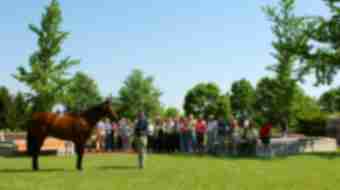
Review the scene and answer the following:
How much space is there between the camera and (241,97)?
85250mm

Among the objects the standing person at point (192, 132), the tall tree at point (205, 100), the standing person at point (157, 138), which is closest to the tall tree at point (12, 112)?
the standing person at point (157, 138)

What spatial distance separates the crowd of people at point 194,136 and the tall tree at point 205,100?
57282 mm

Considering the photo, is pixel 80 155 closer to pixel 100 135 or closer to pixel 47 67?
pixel 100 135

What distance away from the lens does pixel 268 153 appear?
75.2 ft

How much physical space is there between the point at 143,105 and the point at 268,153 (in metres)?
64.9

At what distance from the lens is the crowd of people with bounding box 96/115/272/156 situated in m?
24.5

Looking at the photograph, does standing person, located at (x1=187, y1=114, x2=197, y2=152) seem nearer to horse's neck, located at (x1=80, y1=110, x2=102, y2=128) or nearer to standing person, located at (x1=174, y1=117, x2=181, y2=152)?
standing person, located at (x1=174, y1=117, x2=181, y2=152)

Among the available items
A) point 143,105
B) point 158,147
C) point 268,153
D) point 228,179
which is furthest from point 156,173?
point 143,105

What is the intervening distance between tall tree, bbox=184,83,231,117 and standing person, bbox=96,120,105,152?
57.5 m

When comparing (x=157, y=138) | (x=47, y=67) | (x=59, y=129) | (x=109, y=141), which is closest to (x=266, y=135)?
(x=157, y=138)

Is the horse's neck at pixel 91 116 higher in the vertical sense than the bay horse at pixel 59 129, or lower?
higher

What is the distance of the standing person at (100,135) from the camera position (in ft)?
87.7

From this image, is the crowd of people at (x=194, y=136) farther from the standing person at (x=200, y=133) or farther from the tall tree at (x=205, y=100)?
the tall tree at (x=205, y=100)

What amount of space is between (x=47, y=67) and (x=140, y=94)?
152ft
